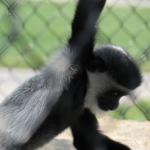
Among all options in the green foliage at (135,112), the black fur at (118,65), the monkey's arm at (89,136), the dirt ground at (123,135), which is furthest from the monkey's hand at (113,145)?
the green foliage at (135,112)

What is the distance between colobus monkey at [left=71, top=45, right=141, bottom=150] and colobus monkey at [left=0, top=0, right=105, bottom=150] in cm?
10

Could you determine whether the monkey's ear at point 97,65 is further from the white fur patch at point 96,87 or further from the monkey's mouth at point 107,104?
the monkey's mouth at point 107,104

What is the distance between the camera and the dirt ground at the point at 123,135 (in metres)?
3.10

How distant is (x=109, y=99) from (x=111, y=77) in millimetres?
88

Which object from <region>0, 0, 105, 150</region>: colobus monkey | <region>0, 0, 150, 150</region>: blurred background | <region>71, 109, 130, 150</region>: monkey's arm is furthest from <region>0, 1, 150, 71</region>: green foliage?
<region>0, 0, 105, 150</region>: colobus monkey

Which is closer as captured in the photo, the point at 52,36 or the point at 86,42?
the point at 86,42

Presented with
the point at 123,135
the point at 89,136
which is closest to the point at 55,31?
the point at 123,135

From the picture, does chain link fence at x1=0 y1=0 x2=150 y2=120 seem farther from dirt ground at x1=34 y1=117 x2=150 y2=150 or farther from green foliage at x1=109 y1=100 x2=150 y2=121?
dirt ground at x1=34 y1=117 x2=150 y2=150

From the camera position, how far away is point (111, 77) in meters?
2.91

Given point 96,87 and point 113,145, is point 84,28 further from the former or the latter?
point 113,145

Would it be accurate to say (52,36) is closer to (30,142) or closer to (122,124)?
(122,124)

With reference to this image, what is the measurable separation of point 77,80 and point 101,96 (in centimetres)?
26

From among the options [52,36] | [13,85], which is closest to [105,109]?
[13,85]

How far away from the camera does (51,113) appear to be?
266 cm
